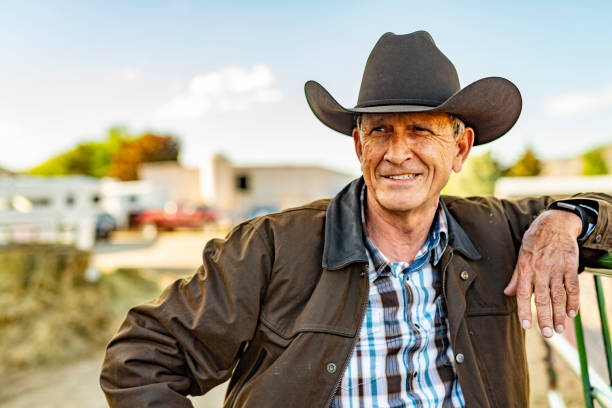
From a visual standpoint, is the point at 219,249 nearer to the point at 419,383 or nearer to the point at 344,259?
the point at 344,259

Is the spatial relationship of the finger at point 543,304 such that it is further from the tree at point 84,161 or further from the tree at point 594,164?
the tree at point 84,161

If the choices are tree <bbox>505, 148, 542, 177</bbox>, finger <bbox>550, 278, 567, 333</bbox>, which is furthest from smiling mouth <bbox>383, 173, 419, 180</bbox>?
tree <bbox>505, 148, 542, 177</bbox>

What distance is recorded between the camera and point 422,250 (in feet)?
5.58

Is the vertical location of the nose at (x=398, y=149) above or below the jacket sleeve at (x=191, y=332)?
above

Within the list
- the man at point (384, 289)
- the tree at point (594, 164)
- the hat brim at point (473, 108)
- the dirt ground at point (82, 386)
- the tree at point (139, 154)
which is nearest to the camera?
the man at point (384, 289)

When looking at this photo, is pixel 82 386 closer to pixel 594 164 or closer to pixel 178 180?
pixel 594 164

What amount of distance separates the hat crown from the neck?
38 cm

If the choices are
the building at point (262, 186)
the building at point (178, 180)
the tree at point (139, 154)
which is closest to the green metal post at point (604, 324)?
the building at point (262, 186)

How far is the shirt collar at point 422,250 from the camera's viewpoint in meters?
1.62

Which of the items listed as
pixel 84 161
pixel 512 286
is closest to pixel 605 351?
pixel 512 286

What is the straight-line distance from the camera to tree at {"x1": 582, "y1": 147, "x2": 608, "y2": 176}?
1800cm

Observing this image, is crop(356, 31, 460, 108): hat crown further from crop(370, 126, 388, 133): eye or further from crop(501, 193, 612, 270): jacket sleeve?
crop(501, 193, 612, 270): jacket sleeve

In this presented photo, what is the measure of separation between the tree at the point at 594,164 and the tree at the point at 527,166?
8320 mm

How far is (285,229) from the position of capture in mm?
1572
